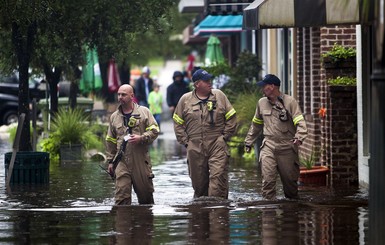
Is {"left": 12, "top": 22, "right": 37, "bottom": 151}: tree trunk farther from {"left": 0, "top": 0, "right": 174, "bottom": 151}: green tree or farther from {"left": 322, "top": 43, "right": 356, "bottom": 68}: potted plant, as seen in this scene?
{"left": 322, "top": 43, "right": 356, "bottom": 68}: potted plant

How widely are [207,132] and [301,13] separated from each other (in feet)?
6.45

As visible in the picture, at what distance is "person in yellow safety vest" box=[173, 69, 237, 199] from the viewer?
16.8m

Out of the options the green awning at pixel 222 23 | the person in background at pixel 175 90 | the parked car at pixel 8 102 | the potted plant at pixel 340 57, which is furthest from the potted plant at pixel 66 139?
the parked car at pixel 8 102

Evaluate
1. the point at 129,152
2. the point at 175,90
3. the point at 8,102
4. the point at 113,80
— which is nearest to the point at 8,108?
the point at 8,102

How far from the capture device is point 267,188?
16.5m

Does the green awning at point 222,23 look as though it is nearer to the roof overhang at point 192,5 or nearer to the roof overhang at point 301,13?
the roof overhang at point 192,5

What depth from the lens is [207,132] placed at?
16844 mm

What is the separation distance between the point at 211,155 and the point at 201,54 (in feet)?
157

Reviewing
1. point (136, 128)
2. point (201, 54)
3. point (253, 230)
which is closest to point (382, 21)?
point (253, 230)

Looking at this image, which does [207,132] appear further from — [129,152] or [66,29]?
[66,29]

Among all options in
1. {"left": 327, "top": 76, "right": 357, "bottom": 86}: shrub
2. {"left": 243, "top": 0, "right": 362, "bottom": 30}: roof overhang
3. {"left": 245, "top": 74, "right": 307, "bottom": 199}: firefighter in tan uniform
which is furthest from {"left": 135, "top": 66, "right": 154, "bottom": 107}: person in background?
{"left": 245, "top": 74, "right": 307, "bottom": 199}: firefighter in tan uniform

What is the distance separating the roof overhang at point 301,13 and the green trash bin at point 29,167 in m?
4.52

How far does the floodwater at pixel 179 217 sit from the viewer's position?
1277 cm

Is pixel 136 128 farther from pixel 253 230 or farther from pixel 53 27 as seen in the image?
pixel 53 27
